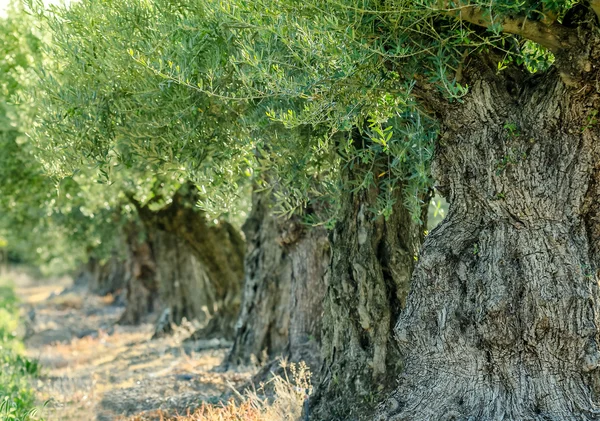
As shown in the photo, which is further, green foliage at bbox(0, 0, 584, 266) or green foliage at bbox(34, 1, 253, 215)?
green foliage at bbox(34, 1, 253, 215)

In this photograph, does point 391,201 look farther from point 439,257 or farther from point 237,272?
point 237,272

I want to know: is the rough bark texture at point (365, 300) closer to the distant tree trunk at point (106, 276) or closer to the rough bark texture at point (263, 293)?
the rough bark texture at point (263, 293)

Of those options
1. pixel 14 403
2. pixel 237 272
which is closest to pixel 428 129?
pixel 14 403

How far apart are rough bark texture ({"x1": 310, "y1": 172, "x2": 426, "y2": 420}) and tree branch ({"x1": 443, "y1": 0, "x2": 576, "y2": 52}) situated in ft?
8.81

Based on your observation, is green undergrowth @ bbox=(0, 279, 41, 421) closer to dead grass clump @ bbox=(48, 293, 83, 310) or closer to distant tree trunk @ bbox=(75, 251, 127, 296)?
distant tree trunk @ bbox=(75, 251, 127, 296)

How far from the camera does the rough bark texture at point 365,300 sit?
8.23 m

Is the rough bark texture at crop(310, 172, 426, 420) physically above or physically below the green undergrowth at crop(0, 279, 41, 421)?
above

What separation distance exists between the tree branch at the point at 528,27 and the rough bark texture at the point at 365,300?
268 centimetres

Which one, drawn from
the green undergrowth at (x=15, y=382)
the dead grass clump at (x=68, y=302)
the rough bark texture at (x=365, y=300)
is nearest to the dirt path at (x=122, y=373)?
the green undergrowth at (x=15, y=382)

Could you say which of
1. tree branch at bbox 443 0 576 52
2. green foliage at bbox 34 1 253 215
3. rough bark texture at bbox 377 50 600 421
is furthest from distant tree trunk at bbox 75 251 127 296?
tree branch at bbox 443 0 576 52

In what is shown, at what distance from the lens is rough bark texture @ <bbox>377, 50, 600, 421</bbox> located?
6242 mm

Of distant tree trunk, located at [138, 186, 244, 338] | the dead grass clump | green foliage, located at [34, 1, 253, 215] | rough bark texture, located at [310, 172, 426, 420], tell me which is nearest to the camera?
green foliage, located at [34, 1, 253, 215]

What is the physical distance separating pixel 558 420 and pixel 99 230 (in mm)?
18509

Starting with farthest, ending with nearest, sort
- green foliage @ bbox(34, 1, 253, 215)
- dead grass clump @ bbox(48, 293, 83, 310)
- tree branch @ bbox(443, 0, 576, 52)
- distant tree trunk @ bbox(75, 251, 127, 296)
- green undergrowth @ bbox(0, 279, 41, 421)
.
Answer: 1. dead grass clump @ bbox(48, 293, 83, 310)
2. distant tree trunk @ bbox(75, 251, 127, 296)
3. green undergrowth @ bbox(0, 279, 41, 421)
4. green foliage @ bbox(34, 1, 253, 215)
5. tree branch @ bbox(443, 0, 576, 52)
